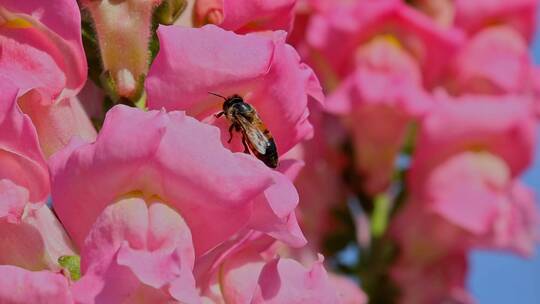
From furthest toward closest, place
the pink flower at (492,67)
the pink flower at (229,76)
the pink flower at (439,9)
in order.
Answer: the pink flower at (439,9) → the pink flower at (492,67) → the pink flower at (229,76)

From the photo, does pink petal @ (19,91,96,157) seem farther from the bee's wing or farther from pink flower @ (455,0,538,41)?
pink flower @ (455,0,538,41)

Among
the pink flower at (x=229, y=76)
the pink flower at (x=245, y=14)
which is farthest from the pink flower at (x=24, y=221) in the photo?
the pink flower at (x=245, y=14)

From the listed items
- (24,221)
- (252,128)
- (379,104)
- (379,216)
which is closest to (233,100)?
(252,128)

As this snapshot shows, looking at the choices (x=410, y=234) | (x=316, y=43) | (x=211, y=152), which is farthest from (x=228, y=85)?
(x=410, y=234)

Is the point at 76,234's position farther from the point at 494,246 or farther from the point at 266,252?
the point at 494,246

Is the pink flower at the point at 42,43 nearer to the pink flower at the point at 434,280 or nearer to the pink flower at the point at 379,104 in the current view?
the pink flower at the point at 379,104

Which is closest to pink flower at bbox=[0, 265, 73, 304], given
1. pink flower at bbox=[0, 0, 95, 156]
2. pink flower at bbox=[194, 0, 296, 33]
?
pink flower at bbox=[0, 0, 95, 156]
